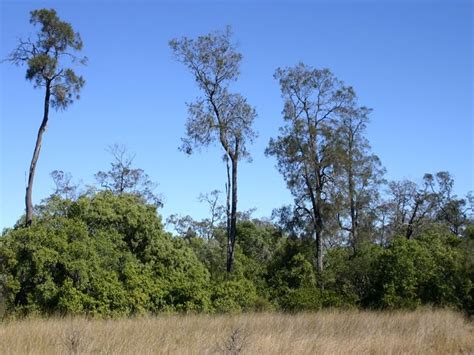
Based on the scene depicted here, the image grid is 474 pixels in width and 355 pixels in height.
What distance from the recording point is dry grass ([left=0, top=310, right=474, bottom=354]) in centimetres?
942

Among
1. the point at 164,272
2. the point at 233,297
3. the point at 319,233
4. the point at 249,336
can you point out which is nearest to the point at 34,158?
the point at 164,272

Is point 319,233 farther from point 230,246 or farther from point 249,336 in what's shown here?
point 249,336

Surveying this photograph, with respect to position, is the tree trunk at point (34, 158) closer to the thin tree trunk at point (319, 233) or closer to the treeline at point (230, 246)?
the treeline at point (230, 246)

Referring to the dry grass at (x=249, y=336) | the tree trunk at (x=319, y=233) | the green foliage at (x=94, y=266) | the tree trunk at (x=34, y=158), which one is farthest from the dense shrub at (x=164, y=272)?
the dry grass at (x=249, y=336)

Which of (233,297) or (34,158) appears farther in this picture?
(34,158)

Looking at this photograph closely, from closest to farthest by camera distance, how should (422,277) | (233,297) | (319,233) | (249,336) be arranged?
(249,336), (233,297), (422,277), (319,233)

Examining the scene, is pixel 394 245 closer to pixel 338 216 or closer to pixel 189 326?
pixel 338 216

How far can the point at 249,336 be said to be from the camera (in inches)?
463

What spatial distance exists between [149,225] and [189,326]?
43.7 feet

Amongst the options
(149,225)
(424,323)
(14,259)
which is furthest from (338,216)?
(14,259)

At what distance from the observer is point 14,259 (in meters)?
20.7

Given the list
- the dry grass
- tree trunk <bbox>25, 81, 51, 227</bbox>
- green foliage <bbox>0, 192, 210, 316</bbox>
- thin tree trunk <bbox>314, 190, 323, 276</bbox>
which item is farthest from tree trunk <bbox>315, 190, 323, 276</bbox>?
tree trunk <bbox>25, 81, 51, 227</bbox>

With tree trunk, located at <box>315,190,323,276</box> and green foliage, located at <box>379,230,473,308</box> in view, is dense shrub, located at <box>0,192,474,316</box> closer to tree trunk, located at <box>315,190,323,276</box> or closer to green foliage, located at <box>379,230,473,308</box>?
green foliage, located at <box>379,230,473,308</box>

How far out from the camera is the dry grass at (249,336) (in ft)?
30.9
